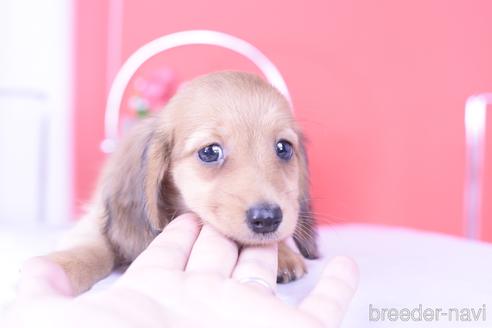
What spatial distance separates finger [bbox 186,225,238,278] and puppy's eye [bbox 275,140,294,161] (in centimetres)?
41

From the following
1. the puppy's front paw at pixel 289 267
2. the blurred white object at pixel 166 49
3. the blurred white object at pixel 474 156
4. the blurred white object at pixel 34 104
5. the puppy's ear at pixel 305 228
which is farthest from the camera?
the blurred white object at pixel 34 104

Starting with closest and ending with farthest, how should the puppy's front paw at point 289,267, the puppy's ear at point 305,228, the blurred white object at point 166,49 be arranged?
1. the puppy's front paw at point 289,267
2. the puppy's ear at point 305,228
3. the blurred white object at point 166,49

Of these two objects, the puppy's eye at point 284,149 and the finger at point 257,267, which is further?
the puppy's eye at point 284,149

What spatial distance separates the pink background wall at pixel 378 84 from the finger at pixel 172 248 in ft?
6.63

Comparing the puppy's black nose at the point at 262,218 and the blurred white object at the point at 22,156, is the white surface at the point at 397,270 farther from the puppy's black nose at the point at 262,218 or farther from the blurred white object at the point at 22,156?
the blurred white object at the point at 22,156

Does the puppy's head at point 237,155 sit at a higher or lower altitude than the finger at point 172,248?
higher

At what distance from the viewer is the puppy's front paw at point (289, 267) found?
1426mm

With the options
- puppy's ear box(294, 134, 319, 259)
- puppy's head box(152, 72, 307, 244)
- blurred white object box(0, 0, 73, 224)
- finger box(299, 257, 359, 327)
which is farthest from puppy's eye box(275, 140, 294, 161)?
blurred white object box(0, 0, 73, 224)

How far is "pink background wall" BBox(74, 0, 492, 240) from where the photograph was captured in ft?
10.5

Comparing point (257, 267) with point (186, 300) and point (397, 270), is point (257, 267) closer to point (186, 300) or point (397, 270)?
point (186, 300)

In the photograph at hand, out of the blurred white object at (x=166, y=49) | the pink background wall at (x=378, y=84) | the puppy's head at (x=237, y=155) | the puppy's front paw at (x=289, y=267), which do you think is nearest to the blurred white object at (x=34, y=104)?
the blurred white object at (x=166, y=49)

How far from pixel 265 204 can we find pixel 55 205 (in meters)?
3.17

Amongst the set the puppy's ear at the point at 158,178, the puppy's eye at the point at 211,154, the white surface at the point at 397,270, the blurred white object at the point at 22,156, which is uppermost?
the puppy's eye at the point at 211,154

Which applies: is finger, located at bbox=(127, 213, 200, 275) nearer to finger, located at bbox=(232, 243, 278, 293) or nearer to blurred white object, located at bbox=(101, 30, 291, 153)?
finger, located at bbox=(232, 243, 278, 293)
